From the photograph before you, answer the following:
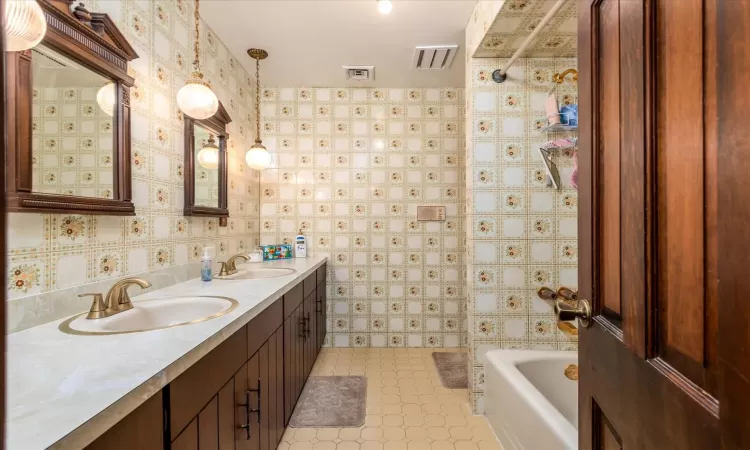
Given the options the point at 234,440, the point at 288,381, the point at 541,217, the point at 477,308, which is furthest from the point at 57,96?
the point at 541,217

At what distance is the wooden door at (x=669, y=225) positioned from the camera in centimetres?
36

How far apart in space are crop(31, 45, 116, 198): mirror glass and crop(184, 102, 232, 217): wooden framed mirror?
0.54 m

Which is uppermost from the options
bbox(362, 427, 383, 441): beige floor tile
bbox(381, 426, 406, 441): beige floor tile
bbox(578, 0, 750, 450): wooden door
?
bbox(578, 0, 750, 450): wooden door

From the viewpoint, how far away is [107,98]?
122 centimetres

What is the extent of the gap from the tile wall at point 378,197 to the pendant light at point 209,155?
836mm

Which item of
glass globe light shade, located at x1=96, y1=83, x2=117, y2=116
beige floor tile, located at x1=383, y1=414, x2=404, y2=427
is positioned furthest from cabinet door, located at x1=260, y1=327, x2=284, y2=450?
glass globe light shade, located at x1=96, y1=83, x2=117, y2=116

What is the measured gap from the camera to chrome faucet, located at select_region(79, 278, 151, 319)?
1031 mm

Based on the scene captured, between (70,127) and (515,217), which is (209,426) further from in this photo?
(515,217)

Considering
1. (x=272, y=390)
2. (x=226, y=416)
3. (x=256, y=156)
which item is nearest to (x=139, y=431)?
(x=226, y=416)

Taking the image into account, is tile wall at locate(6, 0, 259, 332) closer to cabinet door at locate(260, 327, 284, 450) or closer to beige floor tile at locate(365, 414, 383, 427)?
cabinet door at locate(260, 327, 284, 450)

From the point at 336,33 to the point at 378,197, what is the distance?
1.34 meters

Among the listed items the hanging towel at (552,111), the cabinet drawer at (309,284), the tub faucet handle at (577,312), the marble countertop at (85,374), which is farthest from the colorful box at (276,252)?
the tub faucet handle at (577,312)

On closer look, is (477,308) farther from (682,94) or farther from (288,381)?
(682,94)

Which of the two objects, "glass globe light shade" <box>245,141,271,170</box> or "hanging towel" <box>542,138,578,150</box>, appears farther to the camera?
"glass globe light shade" <box>245,141,271,170</box>
